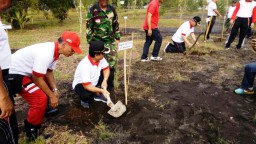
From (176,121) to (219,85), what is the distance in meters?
2.11

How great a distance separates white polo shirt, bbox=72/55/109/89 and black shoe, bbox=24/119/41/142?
934 millimetres

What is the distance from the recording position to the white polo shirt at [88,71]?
139 inches

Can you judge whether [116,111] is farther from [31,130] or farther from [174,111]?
[31,130]

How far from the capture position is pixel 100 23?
14.5ft

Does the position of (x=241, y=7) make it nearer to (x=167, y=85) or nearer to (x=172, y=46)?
(x=172, y=46)

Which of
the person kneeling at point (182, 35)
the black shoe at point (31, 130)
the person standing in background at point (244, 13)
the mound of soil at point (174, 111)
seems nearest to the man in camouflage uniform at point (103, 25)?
the mound of soil at point (174, 111)

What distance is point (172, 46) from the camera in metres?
8.06

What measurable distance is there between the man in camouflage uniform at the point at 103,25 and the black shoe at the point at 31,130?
77.3 inches

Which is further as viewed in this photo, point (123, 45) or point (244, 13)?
point (244, 13)

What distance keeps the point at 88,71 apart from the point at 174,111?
63.7 inches

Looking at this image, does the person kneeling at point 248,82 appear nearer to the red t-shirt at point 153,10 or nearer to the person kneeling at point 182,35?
the person kneeling at point 182,35

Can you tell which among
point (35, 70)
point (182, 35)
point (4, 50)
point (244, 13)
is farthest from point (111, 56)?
point (244, 13)

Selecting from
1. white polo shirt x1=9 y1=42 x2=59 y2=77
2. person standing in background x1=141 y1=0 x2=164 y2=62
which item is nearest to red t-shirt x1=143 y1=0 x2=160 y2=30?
person standing in background x1=141 y1=0 x2=164 y2=62

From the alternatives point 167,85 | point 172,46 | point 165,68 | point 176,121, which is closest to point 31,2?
point 172,46
